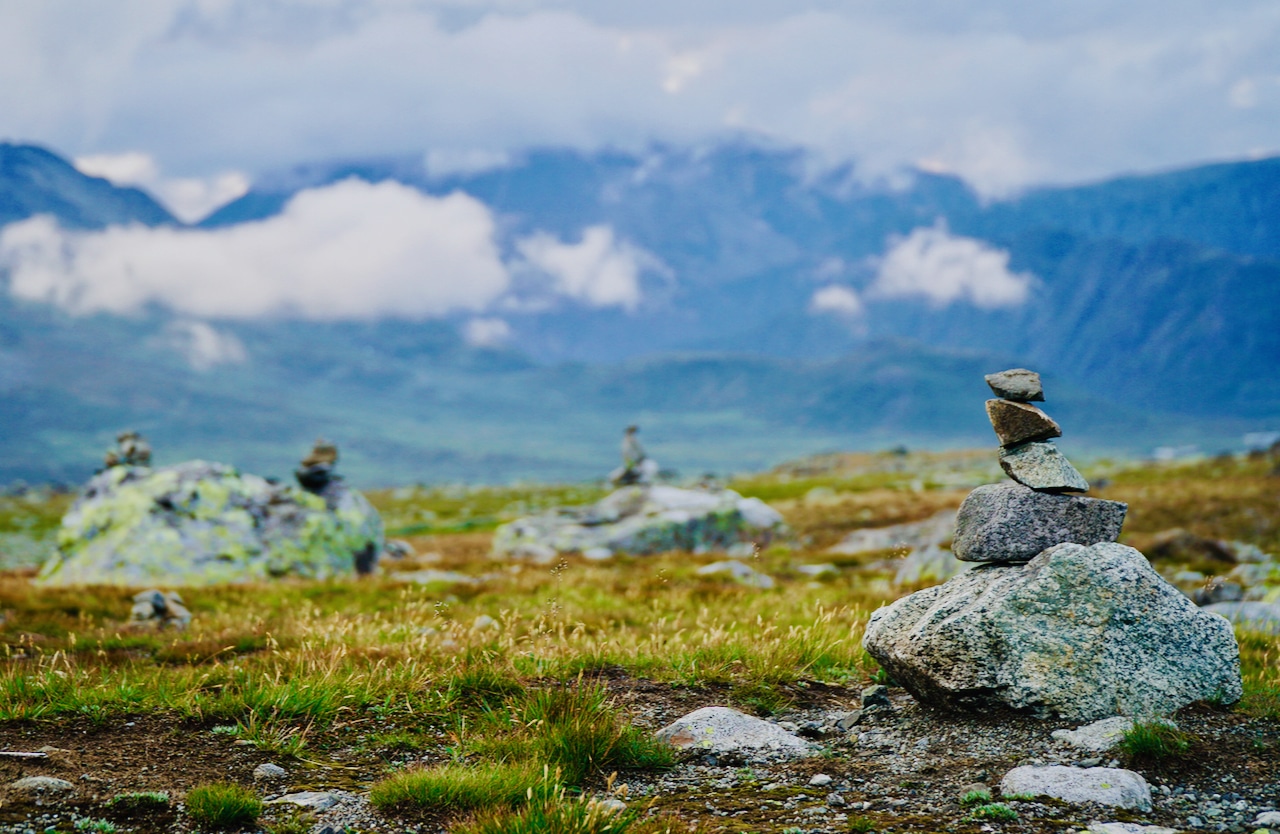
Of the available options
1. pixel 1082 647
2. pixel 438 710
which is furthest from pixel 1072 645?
pixel 438 710

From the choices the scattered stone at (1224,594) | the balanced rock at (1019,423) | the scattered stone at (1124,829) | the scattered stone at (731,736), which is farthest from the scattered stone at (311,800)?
the scattered stone at (1224,594)

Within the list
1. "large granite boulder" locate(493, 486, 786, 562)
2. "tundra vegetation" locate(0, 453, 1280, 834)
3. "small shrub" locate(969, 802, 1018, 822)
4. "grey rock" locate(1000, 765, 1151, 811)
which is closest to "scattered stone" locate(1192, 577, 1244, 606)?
"tundra vegetation" locate(0, 453, 1280, 834)

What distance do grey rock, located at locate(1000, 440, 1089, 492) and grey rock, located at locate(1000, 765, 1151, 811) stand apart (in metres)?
3.20

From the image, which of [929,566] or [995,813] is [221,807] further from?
[929,566]

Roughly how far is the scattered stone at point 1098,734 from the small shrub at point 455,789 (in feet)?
14.2

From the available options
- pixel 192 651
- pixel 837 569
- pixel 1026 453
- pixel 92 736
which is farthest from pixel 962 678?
pixel 837 569

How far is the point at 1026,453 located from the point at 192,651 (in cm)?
1025

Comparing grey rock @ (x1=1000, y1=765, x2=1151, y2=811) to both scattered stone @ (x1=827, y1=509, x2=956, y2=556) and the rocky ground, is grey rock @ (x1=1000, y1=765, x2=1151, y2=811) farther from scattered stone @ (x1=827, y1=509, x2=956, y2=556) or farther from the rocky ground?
scattered stone @ (x1=827, y1=509, x2=956, y2=556)

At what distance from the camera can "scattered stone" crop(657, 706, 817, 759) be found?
8062 millimetres

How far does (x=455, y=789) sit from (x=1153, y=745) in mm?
5233

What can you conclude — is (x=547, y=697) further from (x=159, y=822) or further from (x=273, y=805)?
(x=159, y=822)

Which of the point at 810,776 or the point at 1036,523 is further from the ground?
the point at 1036,523

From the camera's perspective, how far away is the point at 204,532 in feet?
88.7

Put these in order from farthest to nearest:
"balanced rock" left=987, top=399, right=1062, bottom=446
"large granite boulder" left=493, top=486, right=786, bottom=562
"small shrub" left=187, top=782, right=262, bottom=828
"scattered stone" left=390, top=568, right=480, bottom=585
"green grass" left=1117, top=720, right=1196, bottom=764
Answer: "large granite boulder" left=493, top=486, right=786, bottom=562 < "scattered stone" left=390, top=568, right=480, bottom=585 < "balanced rock" left=987, top=399, right=1062, bottom=446 < "green grass" left=1117, top=720, right=1196, bottom=764 < "small shrub" left=187, top=782, right=262, bottom=828
